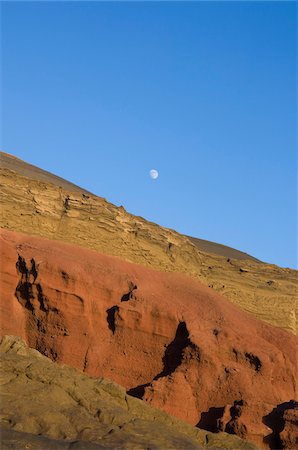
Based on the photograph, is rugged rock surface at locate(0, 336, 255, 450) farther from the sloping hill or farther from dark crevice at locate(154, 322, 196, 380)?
the sloping hill

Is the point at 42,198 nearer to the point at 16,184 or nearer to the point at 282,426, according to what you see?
the point at 16,184

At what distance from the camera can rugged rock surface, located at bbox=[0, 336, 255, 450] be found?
15875mm

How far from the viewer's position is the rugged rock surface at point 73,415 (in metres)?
15.9

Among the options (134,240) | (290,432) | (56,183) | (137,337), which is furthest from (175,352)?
(56,183)

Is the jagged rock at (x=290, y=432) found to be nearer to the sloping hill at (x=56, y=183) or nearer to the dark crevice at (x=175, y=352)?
the dark crevice at (x=175, y=352)

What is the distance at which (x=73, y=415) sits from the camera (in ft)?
56.0

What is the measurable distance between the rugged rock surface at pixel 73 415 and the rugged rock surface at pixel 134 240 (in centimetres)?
721

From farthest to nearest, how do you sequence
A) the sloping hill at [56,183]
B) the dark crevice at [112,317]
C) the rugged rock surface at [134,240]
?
the sloping hill at [56,183] → the rugged rock surface at [134,240] → the dark crevice at [112,317]

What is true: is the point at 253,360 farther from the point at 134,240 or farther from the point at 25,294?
the point at 25,294

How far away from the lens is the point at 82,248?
27172 millimetres

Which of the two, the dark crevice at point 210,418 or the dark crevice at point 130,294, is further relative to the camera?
the dark crevice at point 130,294

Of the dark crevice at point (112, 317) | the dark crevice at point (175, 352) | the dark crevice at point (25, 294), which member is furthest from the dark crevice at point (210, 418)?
the dark crevice at point (25, 294)

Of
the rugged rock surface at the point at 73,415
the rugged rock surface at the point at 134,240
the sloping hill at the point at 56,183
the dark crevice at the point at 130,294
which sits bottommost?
the rugged rock surface at the point at 73,415

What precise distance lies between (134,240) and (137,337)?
5.67 metres
